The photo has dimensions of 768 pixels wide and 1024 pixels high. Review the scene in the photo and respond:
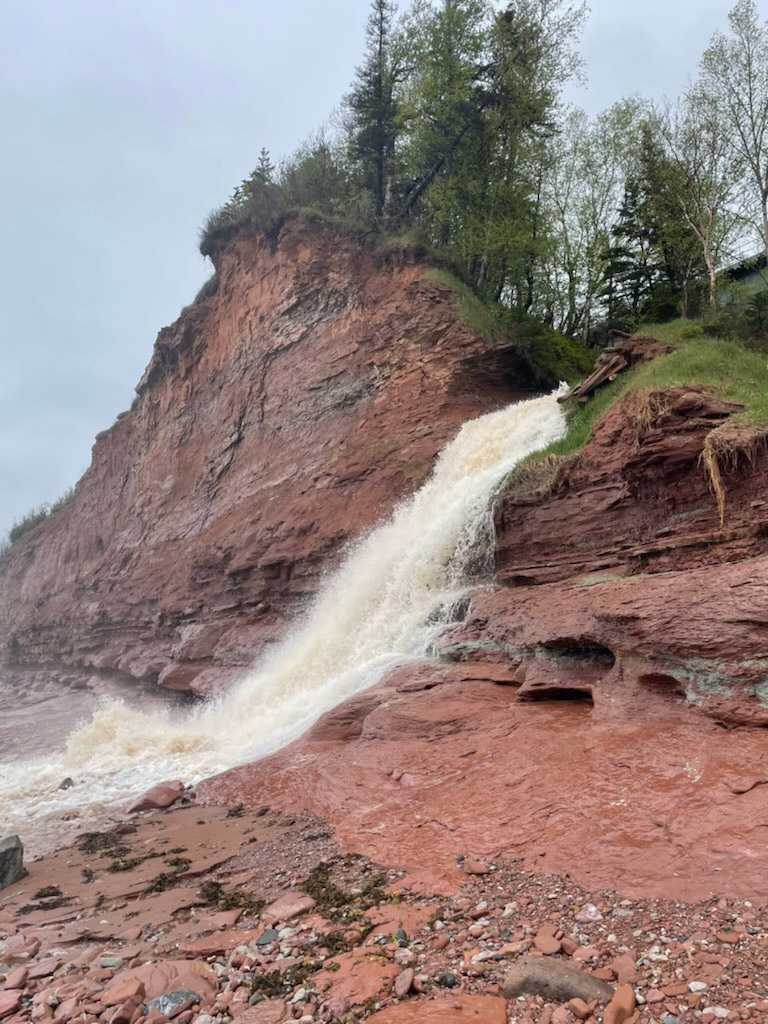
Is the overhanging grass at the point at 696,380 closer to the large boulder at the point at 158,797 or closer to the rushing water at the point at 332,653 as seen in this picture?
the rushing water at the point at 332,653

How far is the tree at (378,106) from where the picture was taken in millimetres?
27219

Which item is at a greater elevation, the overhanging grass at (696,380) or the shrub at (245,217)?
the shrub at (245,217)

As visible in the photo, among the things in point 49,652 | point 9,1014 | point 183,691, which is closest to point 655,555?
point 9,1014

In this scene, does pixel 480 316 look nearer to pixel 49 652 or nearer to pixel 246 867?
pixel 246 867

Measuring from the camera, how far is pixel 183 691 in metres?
22.8

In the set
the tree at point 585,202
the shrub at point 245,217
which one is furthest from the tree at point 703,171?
the shrub at point 245,217

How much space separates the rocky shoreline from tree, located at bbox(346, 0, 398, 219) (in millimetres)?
26404

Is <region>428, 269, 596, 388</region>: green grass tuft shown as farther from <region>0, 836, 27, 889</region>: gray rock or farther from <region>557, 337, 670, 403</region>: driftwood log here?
<region>0, 836, 27, 889</region>: gray rock

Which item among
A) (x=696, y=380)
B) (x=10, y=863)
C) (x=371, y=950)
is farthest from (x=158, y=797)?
(x=696, y=380)

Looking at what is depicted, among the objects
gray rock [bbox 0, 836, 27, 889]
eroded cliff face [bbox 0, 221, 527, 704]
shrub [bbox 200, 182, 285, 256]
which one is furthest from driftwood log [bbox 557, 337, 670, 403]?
shrub [bbox 200, 182, 285, 256]

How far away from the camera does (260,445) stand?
25.3 m

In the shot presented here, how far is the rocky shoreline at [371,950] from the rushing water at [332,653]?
4703mm

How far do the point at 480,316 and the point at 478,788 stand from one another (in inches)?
707

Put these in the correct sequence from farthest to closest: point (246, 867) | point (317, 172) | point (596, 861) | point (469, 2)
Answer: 1. point (317, 172)
2. point (469, 2)
3. point (246, 867)
4. point (596, 861)
